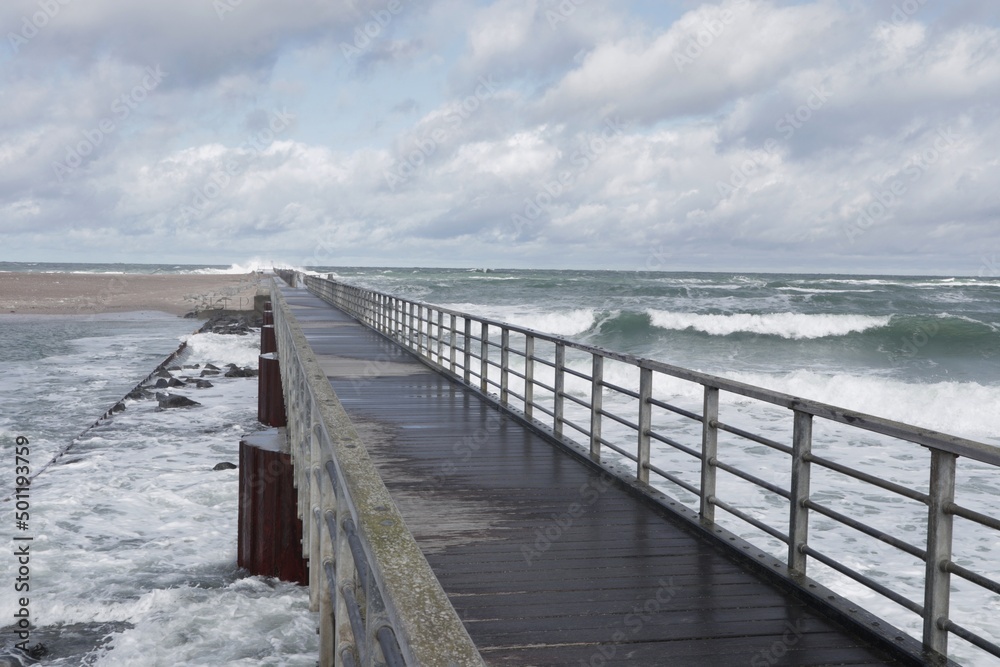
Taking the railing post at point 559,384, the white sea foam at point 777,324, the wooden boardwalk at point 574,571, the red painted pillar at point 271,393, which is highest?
the railing post at point 559,384

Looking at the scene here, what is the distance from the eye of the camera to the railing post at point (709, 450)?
5.39 m

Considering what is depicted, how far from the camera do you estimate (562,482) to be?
6.71 metres

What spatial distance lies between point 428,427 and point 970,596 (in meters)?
5.95

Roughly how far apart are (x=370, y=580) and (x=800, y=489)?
303 centimetres

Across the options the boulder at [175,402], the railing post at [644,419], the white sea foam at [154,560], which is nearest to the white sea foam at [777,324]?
the boulder at [175,402]

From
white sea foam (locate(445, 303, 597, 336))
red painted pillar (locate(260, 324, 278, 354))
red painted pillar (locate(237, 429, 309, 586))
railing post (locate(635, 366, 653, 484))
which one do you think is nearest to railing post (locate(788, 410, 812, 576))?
railing post (locate(635, 366, 653, 484))

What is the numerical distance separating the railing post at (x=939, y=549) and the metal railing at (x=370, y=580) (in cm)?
233

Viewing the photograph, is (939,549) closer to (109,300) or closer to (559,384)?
(559,384)

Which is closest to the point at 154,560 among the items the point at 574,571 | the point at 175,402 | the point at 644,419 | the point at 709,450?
the point at 644,419

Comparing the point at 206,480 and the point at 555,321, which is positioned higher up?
the point at 555,321

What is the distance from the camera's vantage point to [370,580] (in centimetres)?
217

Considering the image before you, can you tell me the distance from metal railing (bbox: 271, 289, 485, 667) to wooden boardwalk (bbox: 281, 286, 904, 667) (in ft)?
3.36

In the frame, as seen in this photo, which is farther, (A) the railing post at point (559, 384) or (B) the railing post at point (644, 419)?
(A) the railing post at point (559, 384)

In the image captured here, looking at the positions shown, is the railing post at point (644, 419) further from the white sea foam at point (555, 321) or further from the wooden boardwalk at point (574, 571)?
the white sea foam at point (555, 321)
